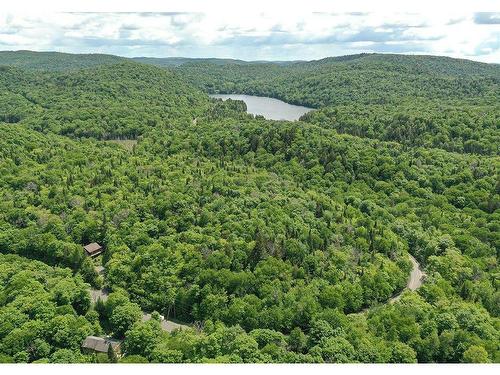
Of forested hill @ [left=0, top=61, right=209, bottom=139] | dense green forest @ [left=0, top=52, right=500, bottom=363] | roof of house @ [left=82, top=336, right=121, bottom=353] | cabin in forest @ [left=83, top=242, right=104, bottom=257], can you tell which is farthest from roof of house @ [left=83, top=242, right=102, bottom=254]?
forested hill @ [left=0, top=61, right=209, bottom=139]

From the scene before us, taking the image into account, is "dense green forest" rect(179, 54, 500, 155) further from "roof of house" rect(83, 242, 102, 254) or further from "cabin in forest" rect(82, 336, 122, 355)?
"cabin in forest" rect(82, 336, 122, 355)

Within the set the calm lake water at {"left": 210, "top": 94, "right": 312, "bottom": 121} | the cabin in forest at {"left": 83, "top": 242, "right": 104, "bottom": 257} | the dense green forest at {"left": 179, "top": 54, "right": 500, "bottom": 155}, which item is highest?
the dense green forest at {"left": 179, "top": 54, "right": 500, "bottom": 155}

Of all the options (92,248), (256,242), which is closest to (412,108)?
(256,242)

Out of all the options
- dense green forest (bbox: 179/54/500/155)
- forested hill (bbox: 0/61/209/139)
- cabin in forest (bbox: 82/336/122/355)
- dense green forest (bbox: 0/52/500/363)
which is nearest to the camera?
cabin in forest (bbox: 82/336/122/355)

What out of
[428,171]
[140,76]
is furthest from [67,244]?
[140,76]

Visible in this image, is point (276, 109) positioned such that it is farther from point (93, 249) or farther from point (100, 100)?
point (93, 249)

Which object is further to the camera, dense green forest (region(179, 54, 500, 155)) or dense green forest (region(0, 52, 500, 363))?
dense green forest (region(179, 54, 500, 155))

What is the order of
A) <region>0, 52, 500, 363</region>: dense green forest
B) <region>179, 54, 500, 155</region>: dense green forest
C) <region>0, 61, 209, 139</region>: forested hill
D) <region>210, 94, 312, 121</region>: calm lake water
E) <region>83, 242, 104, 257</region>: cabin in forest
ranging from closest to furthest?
1. <region>0, 52, 500, 363</region>: dense green forest
2. <region>83, 242, 104, 257</region>: cabin in forest
3. <region>179, 54, 500, 155</region>: dense green forest
4. <region>0, 61, 209, 139</region>: forested hill
5. <region>210, 94, 312, 121</region>: calm lake water
